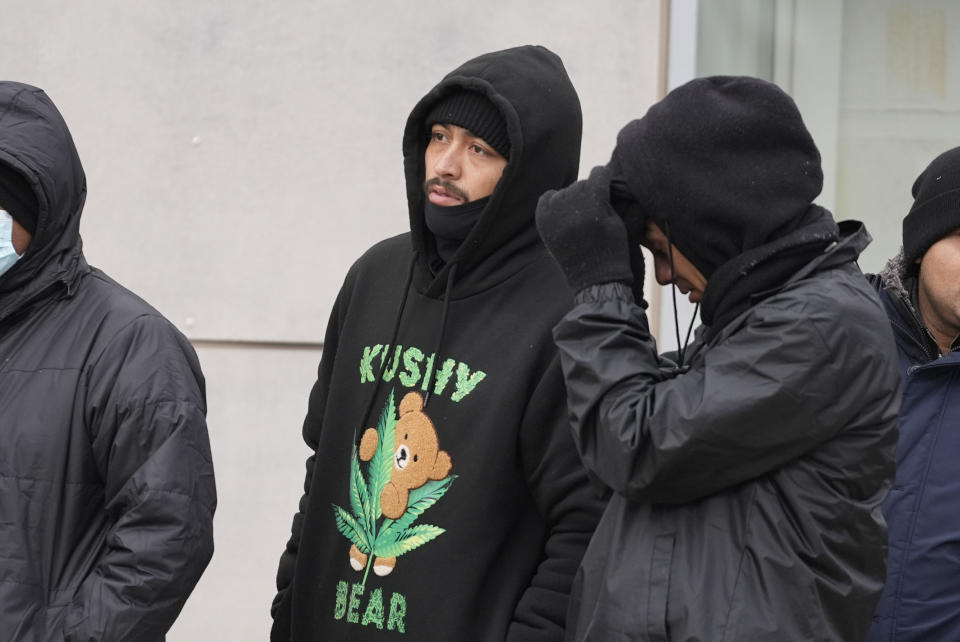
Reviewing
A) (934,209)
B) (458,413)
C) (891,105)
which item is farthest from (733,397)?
(891,105)

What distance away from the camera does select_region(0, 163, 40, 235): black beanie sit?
119 inches

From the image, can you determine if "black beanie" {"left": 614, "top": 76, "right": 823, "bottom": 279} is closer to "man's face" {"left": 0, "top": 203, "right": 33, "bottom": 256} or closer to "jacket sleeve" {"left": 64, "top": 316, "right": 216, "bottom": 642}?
"jacket sleeve" {"left": 64, "top": 316, "right": 216, "bottom": 642}

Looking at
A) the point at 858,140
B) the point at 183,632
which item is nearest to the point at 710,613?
the point at 858,140

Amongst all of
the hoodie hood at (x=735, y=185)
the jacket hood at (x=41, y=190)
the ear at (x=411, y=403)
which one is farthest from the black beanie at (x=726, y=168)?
the jacket hood at (x=41, y=190)

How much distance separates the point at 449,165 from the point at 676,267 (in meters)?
0.71

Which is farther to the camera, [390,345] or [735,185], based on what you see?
[390,345]

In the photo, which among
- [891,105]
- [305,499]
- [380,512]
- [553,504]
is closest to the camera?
[553,504]

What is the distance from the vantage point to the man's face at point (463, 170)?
3.01 m

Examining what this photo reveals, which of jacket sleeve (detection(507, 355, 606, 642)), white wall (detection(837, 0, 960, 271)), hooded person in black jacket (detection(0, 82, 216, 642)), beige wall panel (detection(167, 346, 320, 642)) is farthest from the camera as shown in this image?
beige wall panel (detection(167, 346, 320, 642))

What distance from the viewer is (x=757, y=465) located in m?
2.26

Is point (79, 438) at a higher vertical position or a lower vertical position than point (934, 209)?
lower

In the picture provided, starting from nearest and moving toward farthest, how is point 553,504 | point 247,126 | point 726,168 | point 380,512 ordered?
1. point 726,168
2. point 553,504
3. point 380,512
4. point 247,126

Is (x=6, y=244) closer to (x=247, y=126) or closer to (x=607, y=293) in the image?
(x=607, y=293)

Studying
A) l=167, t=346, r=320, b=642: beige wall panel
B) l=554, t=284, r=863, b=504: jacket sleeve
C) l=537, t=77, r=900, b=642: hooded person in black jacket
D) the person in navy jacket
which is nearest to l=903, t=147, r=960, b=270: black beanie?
the person in navy jacket
